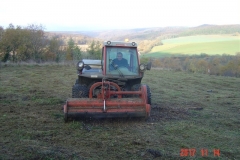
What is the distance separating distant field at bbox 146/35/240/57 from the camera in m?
46.0

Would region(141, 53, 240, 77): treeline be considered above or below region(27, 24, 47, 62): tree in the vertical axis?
below

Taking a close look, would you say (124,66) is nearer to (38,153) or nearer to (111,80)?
(111,80)

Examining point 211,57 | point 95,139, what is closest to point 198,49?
point 211,57

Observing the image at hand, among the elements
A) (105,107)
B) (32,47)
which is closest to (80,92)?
(105,107)

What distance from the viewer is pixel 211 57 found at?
4681 centimetres

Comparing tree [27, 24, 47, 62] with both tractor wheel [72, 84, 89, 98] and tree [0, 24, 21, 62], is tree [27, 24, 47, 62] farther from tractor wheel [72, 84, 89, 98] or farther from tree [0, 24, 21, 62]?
tractor wheel [72, 84, 89, 98]

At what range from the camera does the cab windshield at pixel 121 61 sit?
7.79 meters

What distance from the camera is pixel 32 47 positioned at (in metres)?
33.8

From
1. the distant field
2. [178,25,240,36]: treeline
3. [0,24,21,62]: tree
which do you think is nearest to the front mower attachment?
[0,24,21,62]: tree

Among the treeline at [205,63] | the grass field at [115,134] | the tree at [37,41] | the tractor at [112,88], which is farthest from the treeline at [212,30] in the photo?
the grass field at [115,134]

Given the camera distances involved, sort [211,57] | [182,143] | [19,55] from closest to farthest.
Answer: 1. [182,143]
2. [19,55]
3. [211,57]

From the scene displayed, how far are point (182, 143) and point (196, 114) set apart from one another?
2.81 meters

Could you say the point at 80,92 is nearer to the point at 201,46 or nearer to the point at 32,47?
the point at 32,47

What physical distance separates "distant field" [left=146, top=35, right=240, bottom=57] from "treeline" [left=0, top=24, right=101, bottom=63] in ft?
41.8
